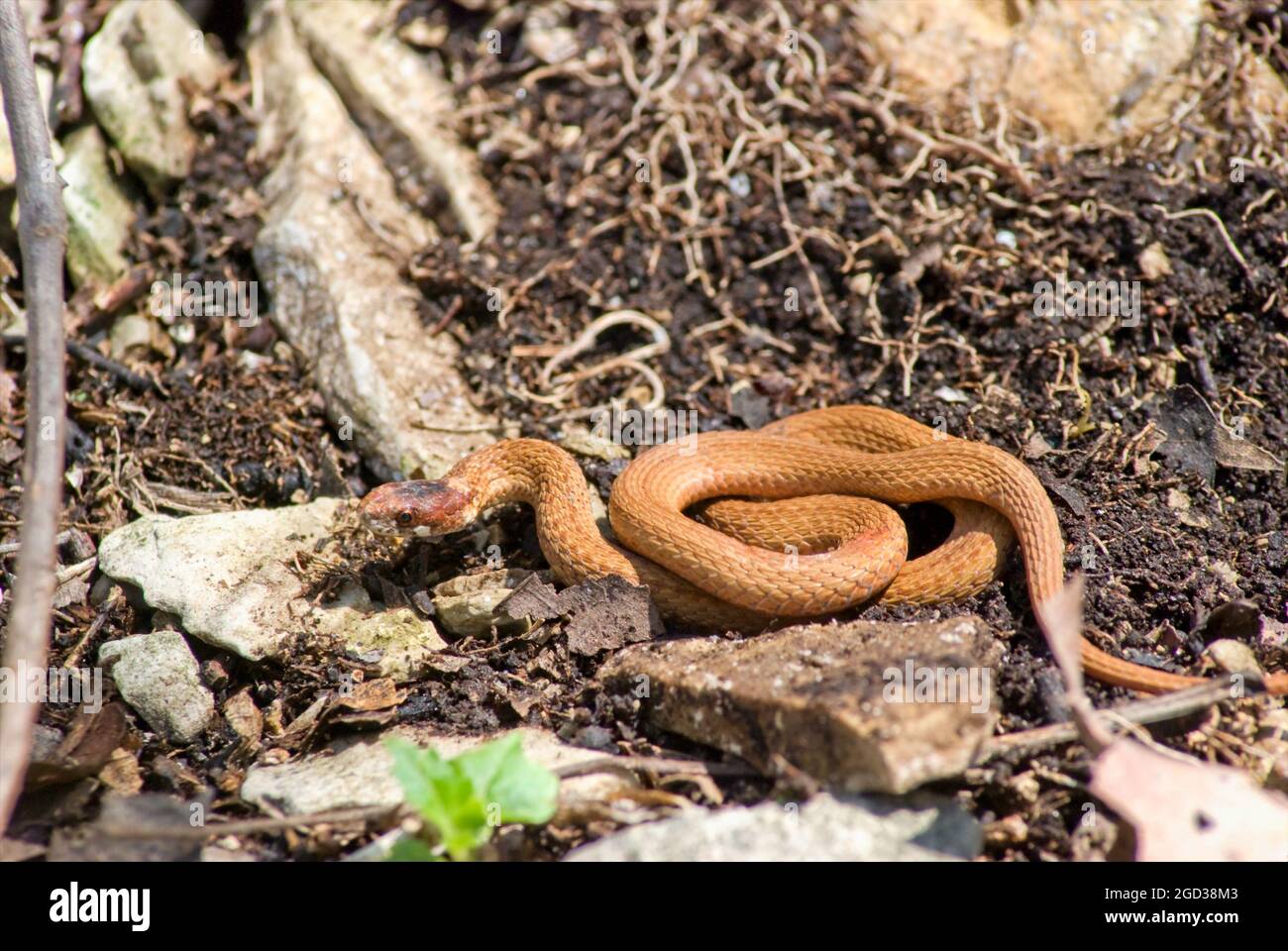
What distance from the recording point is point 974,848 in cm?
414

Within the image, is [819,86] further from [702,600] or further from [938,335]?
[702,600]

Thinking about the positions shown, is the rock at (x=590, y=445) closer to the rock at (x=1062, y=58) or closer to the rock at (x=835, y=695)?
the rock at (x=835, y=695)

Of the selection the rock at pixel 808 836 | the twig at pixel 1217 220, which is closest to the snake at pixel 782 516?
the rock at pixel 808 836

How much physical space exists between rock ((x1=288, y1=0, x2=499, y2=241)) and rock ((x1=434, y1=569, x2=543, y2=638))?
3.33 metres

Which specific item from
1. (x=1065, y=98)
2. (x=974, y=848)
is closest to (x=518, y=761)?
(x=974, y=848)

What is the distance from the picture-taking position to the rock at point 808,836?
4.12m

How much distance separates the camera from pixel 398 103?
28.9ft

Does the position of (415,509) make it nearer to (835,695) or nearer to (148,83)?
(835,695)

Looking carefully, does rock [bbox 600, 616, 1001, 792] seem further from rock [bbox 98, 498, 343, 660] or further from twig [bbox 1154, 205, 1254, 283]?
twig [bbox 1154, 205, 1254, 283]

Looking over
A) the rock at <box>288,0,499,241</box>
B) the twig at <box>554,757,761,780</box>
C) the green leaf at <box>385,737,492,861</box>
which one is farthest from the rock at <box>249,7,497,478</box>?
the green leaf at <box>385,737,492,861</box>

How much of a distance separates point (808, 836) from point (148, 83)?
26.3 ft

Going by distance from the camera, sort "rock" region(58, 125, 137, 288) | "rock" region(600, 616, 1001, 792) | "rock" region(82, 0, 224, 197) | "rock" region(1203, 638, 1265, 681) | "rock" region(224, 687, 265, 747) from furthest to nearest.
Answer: "rock" region(82, 0, 224, 197) → "rock" region(58, 125, 137, 288) → "rock" region(224, 687, 265, 747) → "rock" region(1203, 638, 1265, 681) → "rock" region(600, 616, 1001, 792)

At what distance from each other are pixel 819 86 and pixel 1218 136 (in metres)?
3.07

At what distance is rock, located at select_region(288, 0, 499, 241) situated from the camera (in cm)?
857
